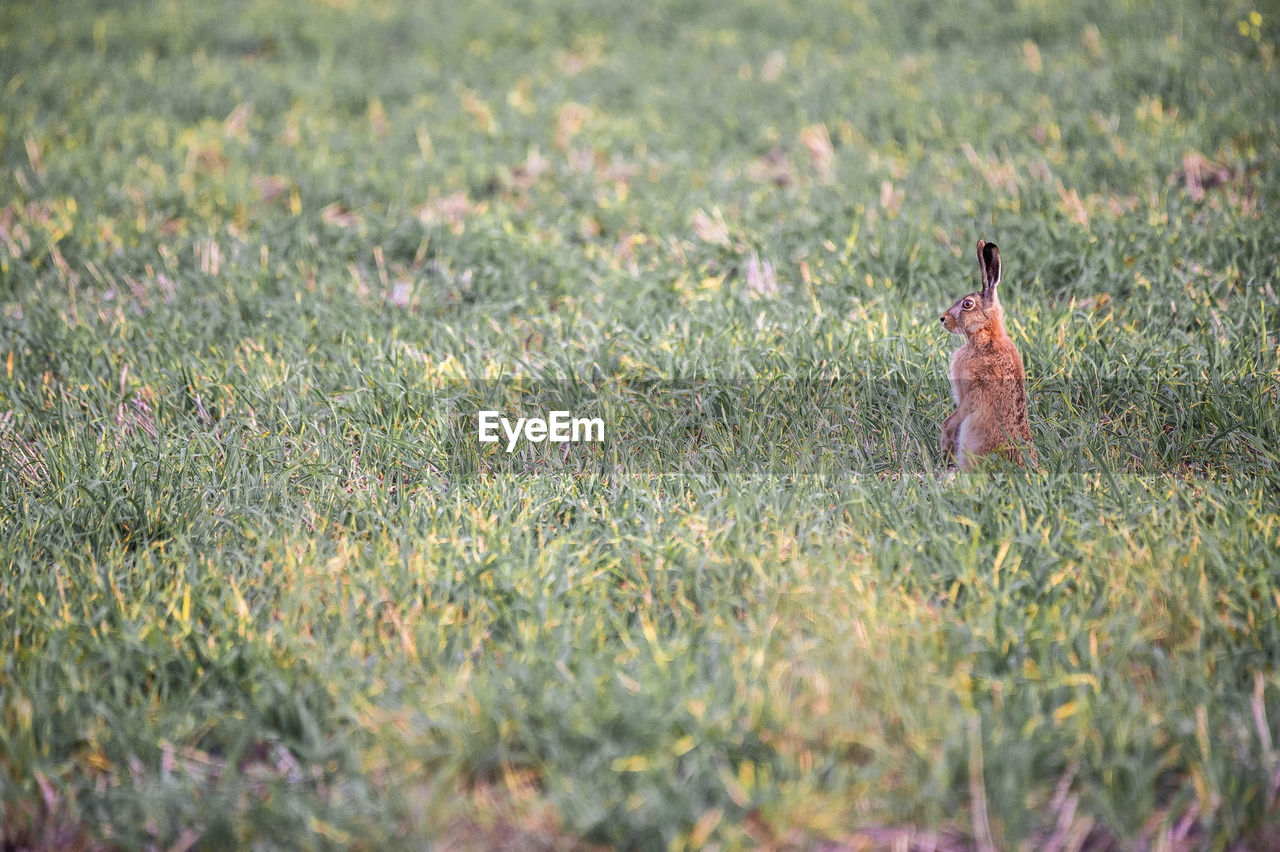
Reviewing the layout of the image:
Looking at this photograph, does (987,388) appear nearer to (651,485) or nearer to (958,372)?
(958,372)

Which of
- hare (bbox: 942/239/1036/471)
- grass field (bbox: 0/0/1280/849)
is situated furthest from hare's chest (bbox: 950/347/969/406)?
grass field (bbox: 0/0/1280/849)

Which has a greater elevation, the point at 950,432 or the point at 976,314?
the point at 976,314

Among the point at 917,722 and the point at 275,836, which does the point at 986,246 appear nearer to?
the point at 917,722

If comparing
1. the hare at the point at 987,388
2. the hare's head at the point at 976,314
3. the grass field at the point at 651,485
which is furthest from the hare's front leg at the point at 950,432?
the hare's head at the point at 976,314

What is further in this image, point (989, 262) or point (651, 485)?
point (651, 485)

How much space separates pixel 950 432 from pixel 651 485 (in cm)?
99

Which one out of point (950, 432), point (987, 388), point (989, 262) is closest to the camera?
point (989, 262)

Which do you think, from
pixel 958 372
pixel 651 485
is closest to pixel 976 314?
pixel 958 372

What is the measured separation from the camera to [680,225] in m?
5.58

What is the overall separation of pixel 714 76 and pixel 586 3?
2.78 metres

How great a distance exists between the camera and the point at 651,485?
3354 millimetres

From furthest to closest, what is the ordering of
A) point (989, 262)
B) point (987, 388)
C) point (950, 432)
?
point (950, 432) < point (987, 388) < point (989, 262)

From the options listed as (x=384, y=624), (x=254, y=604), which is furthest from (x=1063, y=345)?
(x=254, y=604)

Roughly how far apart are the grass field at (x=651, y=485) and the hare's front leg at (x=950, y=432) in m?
0.14
